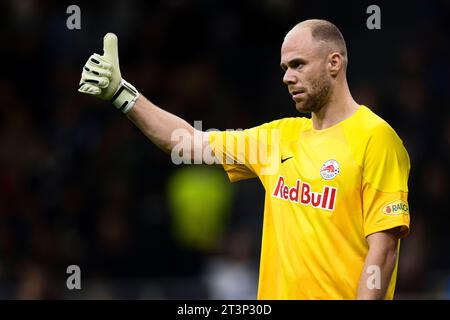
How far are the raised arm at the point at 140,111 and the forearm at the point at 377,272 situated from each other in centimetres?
124

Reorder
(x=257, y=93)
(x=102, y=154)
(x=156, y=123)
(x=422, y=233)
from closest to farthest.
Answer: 1. (x=156, y=123)
2. (x=422, y=233)
3. (x=102, y=154)
4. (x=257, y=93)

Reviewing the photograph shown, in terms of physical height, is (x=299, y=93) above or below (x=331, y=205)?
above

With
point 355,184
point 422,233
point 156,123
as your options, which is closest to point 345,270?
point 355,184

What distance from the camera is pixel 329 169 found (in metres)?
5.21

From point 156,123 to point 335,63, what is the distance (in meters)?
1.08

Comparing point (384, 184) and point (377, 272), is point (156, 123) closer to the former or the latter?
point (384, 184)

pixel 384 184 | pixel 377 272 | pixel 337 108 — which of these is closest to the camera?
pixel 377 272

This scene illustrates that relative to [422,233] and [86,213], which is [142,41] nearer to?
[86,213]

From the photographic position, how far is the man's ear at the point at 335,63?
5.30m

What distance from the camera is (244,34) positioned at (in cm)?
1313

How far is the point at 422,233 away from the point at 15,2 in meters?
6.70

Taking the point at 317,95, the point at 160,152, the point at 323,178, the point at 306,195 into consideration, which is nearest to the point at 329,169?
the point at 323,178

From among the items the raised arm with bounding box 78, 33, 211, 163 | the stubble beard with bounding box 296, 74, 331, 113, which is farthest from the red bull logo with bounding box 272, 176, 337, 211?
the raised arm with bounding box 78, 33, 211, 163

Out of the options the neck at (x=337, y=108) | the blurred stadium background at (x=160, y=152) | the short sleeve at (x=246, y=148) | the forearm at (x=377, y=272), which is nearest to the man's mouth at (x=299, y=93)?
the neck at (x=337, y=108)
